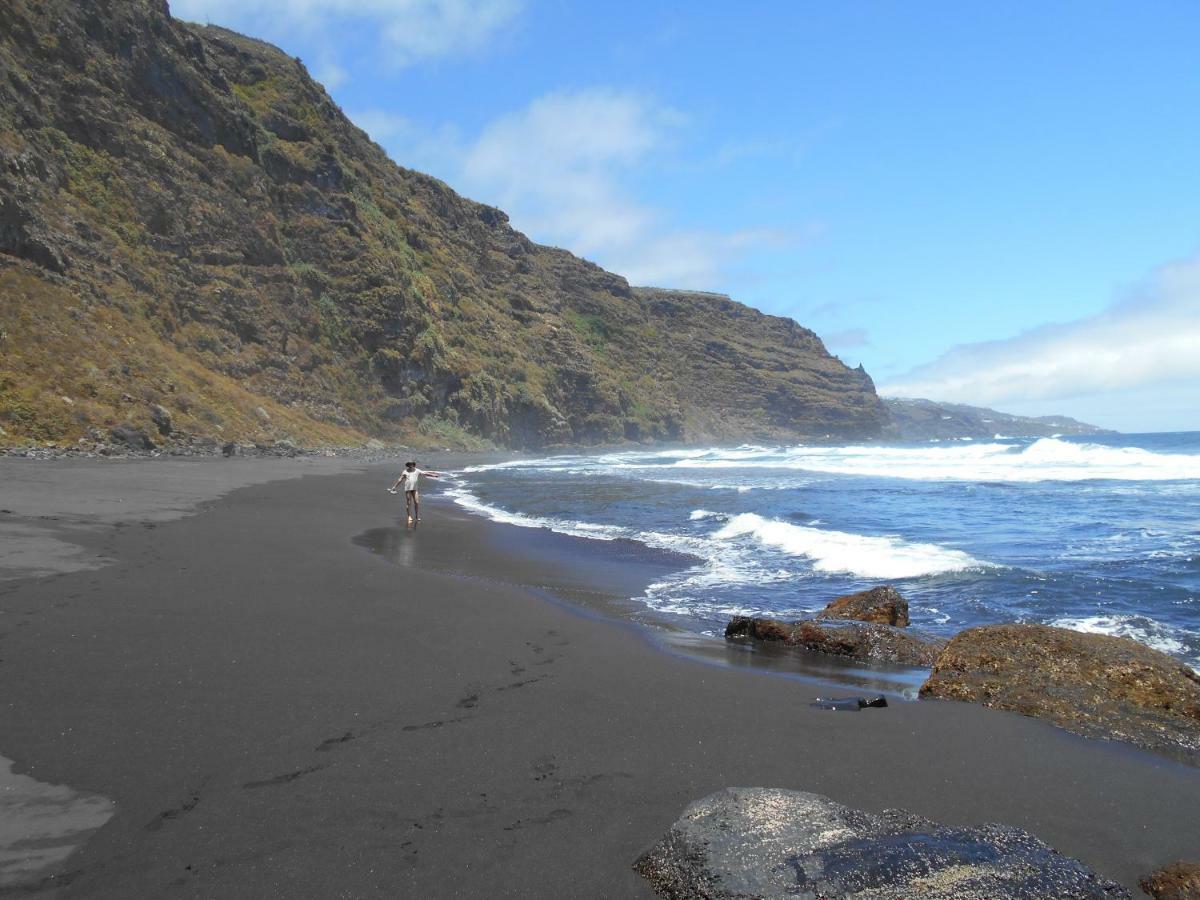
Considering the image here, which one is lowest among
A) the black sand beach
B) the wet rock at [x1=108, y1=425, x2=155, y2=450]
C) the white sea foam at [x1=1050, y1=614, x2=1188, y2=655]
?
the white sea foam at [x1=1050, y1=614, x2=1188, y2=655]

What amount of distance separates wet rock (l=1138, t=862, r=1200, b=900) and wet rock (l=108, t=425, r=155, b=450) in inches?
1200

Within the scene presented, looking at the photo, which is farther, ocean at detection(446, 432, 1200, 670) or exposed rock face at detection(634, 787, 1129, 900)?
ocean at detection(446, 432, 1200, 670)

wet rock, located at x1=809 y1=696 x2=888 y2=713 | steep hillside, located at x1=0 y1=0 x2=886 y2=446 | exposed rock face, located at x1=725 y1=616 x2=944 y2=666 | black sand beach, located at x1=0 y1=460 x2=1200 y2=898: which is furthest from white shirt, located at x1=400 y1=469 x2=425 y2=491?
steep hillside, located at x1=0 y1=0 x2=886 y2=446

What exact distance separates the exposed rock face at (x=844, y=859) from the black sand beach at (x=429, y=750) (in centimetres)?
26

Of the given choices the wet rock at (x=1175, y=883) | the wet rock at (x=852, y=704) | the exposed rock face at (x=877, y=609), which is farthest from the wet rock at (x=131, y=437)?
the wet rock at (x=1175, y=883)

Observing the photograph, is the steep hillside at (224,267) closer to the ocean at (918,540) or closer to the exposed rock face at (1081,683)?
the ocean at (918,540)

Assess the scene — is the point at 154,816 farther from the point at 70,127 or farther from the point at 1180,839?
the point at 70,127

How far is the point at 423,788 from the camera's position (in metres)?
4.02

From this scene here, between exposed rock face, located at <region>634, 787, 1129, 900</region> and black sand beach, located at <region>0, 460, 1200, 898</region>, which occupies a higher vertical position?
exposed rock face, located at <region>634, 787, 1129, 900</region>

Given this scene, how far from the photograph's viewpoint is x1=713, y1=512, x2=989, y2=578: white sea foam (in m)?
13.1

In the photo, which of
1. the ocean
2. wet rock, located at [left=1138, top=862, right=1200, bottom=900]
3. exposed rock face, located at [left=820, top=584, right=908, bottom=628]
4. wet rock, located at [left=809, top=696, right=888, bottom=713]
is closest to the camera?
wet rock, located at [left=1138, top=862, right=1200, bottom=900]

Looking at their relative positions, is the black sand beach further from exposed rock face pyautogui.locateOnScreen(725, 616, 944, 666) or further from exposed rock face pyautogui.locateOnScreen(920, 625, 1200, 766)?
exposed rock face pyautogui.locateOnScreen(725, 616, 944, 666)

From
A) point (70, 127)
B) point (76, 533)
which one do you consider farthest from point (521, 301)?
point (76, 533)

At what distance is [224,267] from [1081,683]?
53.4 meters
